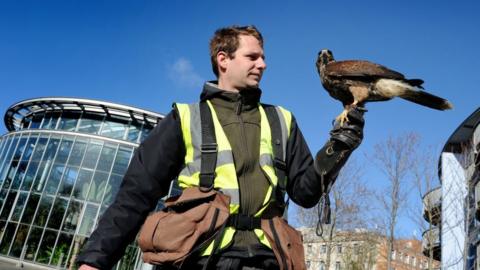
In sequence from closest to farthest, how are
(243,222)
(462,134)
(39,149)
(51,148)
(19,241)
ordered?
(243,222)
(462,134)
(19,241)
(51,148)
(39,149)

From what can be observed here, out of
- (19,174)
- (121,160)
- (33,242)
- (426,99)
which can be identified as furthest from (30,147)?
(426,99)

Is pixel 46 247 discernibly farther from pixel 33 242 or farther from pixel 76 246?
pixel 76 246

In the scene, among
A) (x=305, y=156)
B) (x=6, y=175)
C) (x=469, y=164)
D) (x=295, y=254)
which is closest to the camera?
(x=295, y=254)

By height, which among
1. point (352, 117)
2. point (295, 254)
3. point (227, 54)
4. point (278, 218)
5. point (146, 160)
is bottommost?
point (295, 254)

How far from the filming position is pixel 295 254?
1.91 metres

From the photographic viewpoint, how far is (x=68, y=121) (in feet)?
82.7

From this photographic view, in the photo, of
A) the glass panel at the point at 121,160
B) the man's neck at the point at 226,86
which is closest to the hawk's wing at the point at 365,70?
the man's neck at the point at 226,86

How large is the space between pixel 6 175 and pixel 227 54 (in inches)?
1056

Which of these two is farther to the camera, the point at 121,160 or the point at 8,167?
the point at 8,167

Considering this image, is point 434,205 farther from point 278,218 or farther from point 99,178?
point 278,218

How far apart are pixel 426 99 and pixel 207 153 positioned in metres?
1.29

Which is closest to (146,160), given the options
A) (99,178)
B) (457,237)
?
(457,237)

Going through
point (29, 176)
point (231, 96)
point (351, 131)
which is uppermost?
point (29, 176)

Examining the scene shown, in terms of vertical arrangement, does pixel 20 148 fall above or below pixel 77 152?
below
